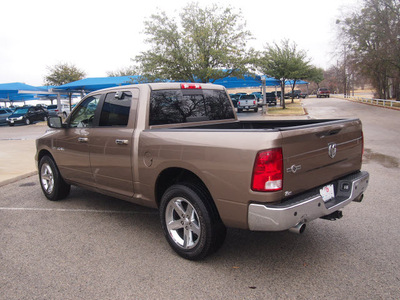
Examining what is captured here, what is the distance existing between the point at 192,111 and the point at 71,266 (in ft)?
7.45

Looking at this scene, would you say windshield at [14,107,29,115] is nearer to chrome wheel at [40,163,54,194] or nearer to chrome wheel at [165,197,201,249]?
chrome wheel at [40,163,54,194]

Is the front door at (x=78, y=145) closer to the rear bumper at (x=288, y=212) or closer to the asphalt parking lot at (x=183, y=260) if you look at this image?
the asphalt parking lot at (x=183, y=260)

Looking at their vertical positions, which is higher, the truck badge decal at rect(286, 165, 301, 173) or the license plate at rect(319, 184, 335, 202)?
the truck badge decal at rect(286, 165, 301, 173)

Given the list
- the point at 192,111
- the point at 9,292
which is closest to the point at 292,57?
the point at 192,111

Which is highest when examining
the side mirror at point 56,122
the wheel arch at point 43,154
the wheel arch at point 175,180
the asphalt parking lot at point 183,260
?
the side mirror at point 56,122

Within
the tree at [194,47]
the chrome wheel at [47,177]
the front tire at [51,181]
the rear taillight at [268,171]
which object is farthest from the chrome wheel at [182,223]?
the tree at [194,47]

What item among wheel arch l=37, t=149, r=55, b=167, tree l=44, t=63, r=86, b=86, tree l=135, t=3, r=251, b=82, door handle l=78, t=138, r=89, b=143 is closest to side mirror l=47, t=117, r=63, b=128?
door handle l=78, t=138, r=89, b=143

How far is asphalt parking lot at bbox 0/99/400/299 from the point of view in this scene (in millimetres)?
2832

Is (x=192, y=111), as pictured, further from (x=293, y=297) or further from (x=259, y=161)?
(x=293, y=297)

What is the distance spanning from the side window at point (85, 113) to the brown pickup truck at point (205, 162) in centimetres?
2

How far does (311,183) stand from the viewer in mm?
3049

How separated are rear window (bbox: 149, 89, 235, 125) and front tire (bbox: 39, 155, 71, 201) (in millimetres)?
2462

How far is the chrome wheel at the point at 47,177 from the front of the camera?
219 inches

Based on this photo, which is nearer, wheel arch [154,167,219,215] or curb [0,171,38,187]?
wheel arch [154,167,219,215]
